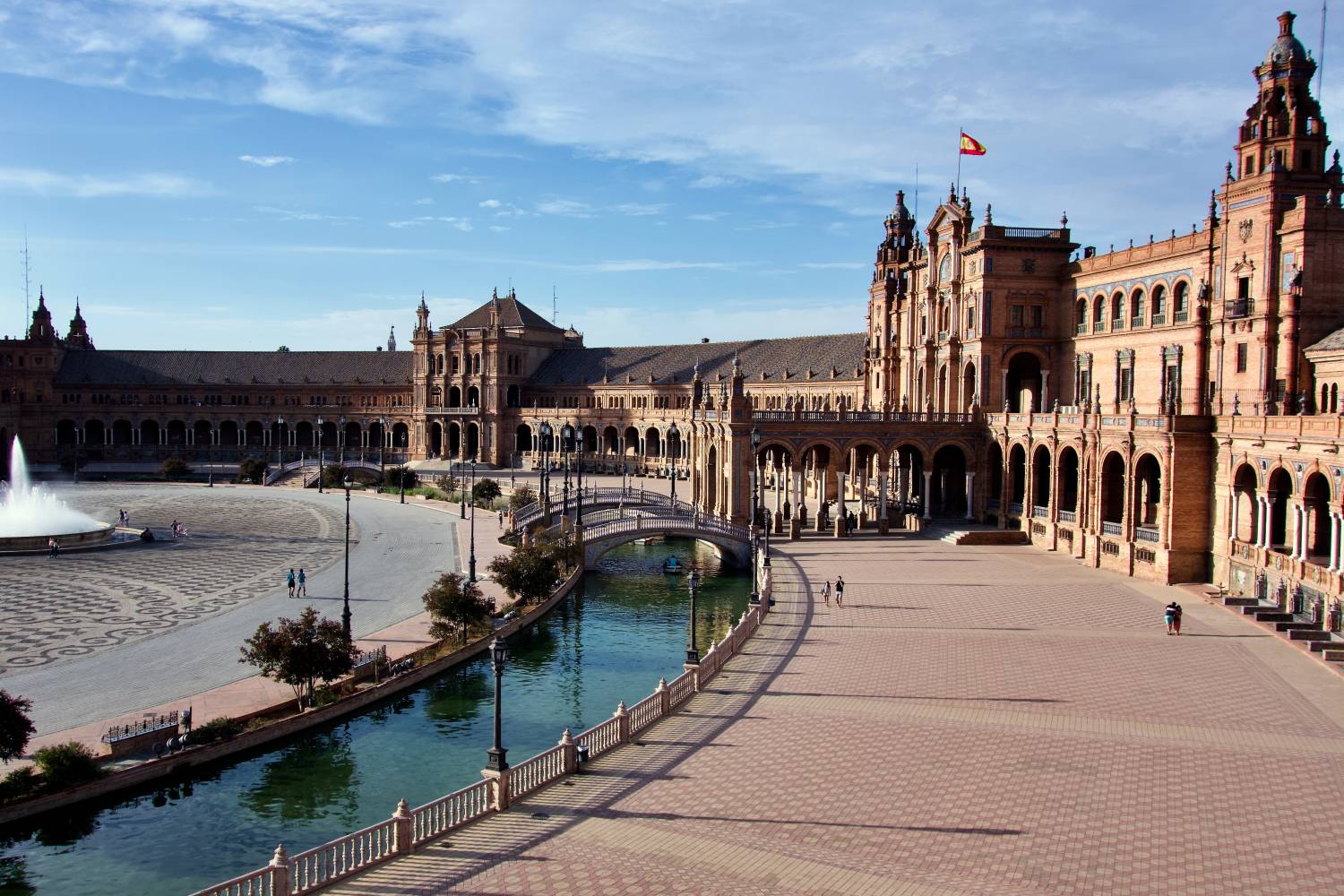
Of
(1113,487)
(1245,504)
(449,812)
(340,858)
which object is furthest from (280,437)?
(340,858)

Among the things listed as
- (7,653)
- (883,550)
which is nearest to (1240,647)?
(883,550)

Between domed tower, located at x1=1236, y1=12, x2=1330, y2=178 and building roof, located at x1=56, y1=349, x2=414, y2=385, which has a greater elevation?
domed tower, located at x1=1236, y1=12, x2=1330, y2=178

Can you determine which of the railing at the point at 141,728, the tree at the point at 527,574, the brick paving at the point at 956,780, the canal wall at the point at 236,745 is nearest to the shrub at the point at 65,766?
the canal wall at the point at 236,745

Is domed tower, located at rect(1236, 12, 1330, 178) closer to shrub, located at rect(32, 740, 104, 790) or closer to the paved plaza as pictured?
the paved plaza

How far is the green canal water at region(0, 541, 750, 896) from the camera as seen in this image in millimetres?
22766

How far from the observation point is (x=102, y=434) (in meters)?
127

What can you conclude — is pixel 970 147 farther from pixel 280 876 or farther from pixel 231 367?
pixel 231 367

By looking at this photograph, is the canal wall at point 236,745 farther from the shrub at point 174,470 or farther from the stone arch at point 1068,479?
the shrub at point 174,470

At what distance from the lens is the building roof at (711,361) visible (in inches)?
4099

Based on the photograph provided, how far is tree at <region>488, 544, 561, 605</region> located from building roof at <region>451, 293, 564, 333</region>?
82158 mm

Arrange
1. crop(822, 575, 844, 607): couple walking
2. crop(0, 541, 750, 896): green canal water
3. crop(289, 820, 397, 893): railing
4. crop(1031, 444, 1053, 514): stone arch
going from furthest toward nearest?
crop(1031, 444, 1053, 514): stone arch < crop(822, 575, 844, 607): couple walking < crop(0, 541, 750, 896): green canal water < crop(289, 820, 397, 893): railing

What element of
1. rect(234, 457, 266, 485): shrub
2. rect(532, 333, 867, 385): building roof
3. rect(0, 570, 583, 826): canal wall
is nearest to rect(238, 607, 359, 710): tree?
rect(0, 570, 583, 826): canal wall

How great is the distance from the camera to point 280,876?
59.0 feet

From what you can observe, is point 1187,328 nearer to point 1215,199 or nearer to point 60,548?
point 1215,199
